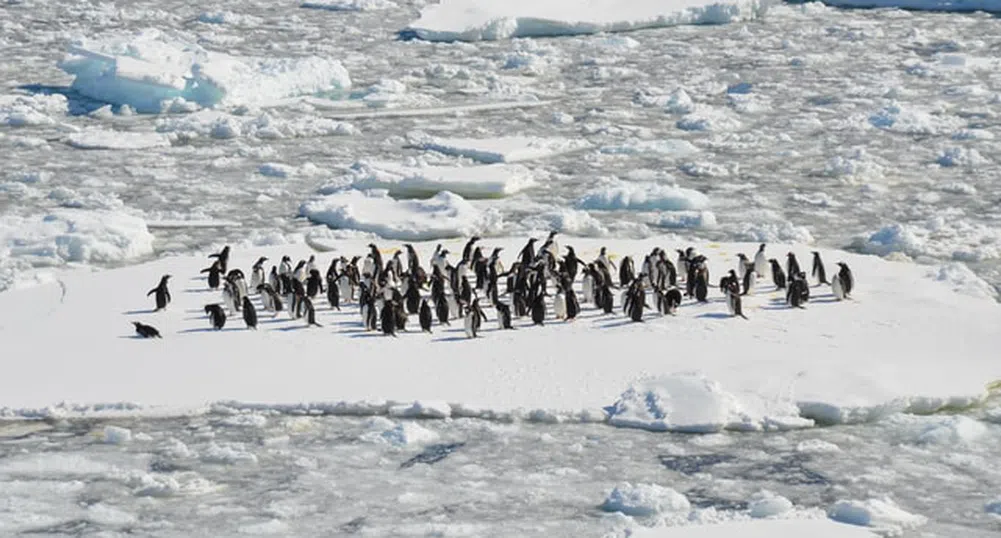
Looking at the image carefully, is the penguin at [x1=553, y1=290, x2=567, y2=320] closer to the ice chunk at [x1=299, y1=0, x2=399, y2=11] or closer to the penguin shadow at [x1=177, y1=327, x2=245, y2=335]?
the penguin shadow at [x1=177, y1=327, x2=245, y2=335]

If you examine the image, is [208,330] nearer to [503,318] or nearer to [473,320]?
[473,320]

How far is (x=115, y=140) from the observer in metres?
22.6

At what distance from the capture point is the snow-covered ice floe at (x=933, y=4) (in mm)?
33062

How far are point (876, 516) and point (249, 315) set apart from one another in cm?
623

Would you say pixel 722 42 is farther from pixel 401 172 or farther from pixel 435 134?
pixel 401 172

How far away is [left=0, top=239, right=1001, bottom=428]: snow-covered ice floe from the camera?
1247 cm

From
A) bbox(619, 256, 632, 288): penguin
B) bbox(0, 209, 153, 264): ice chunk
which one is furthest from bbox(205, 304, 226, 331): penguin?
bbox(619, 256, 632, 288): penguin

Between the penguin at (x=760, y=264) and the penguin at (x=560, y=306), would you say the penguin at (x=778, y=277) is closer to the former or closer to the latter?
the penguin at (x=760, y=264)

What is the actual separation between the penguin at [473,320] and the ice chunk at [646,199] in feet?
16.7

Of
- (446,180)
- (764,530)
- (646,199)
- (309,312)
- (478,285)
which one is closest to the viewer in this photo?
(764,530)

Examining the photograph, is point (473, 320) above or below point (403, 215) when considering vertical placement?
below

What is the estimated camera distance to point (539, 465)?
1152 centimetres

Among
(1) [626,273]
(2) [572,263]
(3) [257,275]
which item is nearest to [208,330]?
(3) [257,275]

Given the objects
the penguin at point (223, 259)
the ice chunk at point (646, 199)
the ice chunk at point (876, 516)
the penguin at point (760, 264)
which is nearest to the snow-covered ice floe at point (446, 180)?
the ice chunk at point (646, 199)
